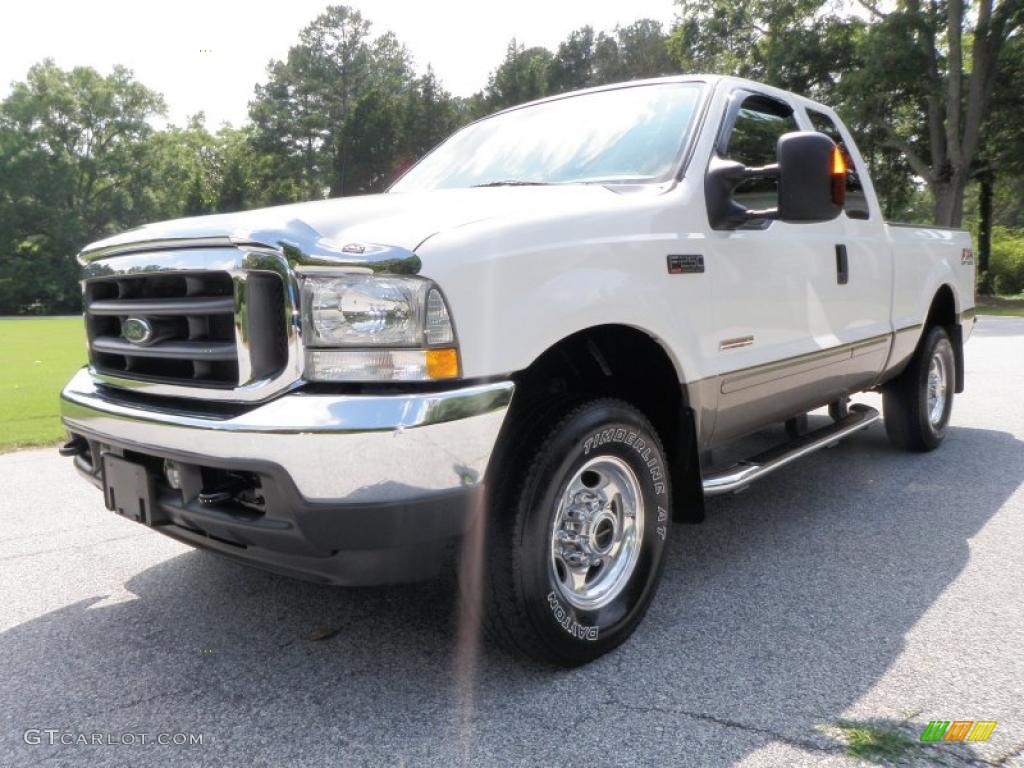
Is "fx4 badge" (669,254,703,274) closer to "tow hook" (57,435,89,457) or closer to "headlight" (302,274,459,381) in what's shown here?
"headlight" (302,274,459,381)

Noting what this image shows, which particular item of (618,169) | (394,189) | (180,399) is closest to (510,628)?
(180,399)

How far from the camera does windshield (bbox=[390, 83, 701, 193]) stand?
10.6ft

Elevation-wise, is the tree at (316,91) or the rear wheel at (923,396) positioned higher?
the tree at (316,91)

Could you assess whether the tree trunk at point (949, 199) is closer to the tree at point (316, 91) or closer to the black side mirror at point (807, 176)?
the black side mirror at point (807, 176)

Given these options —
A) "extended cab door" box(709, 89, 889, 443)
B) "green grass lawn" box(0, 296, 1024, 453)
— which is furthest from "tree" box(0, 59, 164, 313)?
"extended cab door" box(709, 89, 889, 443)

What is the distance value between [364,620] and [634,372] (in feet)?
4.43

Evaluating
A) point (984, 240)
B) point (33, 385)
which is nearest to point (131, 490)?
point (33, 385)

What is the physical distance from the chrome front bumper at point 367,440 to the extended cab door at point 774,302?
50.6 inches

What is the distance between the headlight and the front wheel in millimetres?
514

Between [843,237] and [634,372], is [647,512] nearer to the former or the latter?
[634,372]

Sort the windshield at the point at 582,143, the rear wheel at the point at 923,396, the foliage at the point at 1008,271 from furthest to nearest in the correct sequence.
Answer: the foliage at the point at 1008,271 → the rear wheel at the point at 923,396 → the windshield at the point at 582,143

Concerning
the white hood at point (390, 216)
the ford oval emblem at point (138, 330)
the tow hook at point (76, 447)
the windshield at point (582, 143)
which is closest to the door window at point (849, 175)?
the windshield at point (582, 143)

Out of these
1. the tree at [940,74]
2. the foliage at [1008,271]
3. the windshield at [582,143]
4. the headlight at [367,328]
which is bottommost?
the foliage at [1008,271]

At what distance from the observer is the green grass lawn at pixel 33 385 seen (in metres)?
6.95
